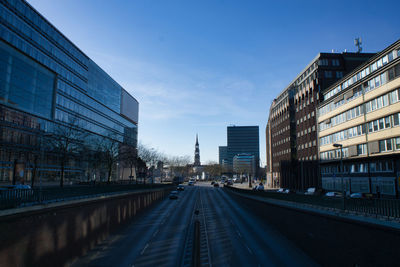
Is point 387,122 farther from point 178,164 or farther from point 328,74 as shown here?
point 178,164

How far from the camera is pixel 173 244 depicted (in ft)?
81.6

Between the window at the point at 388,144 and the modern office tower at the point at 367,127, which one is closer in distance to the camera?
the modern office tower at the point at 367,127

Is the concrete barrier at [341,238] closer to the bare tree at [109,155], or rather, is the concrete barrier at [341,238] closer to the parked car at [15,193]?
the parked car at [15,193]

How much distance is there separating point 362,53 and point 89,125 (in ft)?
261

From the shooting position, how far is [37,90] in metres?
63.7

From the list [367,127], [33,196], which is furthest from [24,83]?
[367,127]

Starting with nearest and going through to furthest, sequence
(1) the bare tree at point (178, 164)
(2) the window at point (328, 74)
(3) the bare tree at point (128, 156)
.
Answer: (3) the bare tree at point (128, 156) → (2) the window at point (328, 74) → (1) the bare tree at point (178, 164)

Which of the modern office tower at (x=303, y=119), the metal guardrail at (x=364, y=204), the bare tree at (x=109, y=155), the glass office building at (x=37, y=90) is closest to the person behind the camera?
the metal guardrail at (x=364, y=204)

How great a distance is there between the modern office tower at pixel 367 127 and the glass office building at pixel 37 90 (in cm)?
4963

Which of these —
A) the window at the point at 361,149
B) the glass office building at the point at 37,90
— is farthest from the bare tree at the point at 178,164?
the window at the point at 361,149

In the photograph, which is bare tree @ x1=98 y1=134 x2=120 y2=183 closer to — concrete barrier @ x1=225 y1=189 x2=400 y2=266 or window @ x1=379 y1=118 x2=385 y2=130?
concrete barrier @ x1=225 y1=189 x2=400 y2=266

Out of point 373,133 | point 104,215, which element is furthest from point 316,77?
point 104,215

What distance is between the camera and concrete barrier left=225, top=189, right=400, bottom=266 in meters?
13.1

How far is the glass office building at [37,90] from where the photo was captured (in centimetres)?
5475
